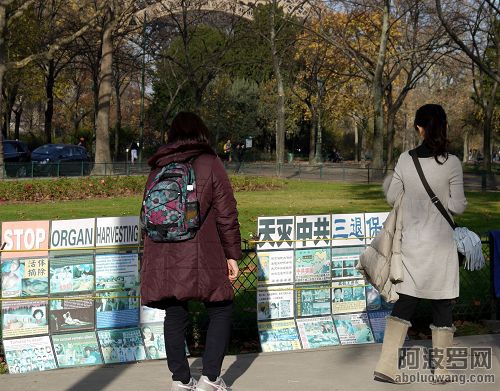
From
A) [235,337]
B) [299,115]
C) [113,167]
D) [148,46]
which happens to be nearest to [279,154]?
[148,46]

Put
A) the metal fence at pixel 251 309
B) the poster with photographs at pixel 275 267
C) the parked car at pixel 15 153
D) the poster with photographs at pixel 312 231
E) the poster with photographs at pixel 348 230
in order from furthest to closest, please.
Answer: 1. the parked car at pixel 15 153
2. the metal fence at pixel 251 309
3. the poster with photographs at pixel 348 230
4. the poster with photographs at pixel 312 231
5. the poster with photographs at pixel 275 267

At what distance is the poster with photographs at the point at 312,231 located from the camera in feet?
22.9

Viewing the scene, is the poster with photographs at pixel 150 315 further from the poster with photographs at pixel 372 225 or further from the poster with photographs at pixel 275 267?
the poster with photographs at pixel 372 225

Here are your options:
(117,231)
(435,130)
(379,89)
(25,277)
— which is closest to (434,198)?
(435,130)

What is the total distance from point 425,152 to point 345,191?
2449 centimetres

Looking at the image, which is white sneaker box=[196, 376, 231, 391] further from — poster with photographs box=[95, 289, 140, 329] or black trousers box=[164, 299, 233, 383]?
poster with photographs box=[95, 289, 140, 329]

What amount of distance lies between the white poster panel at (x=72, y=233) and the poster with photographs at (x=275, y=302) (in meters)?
1.49

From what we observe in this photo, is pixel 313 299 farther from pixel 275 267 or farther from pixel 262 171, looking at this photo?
pixel 262 171

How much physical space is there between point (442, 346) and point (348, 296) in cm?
161

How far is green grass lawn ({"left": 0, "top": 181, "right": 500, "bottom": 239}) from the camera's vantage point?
18.2 metres

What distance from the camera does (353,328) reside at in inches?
283

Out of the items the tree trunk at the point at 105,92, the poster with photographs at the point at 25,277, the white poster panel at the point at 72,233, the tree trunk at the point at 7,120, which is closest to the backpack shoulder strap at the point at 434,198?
the white poster panel at the point at 72,233

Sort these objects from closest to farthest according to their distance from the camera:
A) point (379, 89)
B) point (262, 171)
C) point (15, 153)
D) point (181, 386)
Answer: point (181, 386) < point (379, 89) < point (15, 153) < point (262, 171)

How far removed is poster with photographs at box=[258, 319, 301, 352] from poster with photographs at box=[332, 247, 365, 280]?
593 mm
